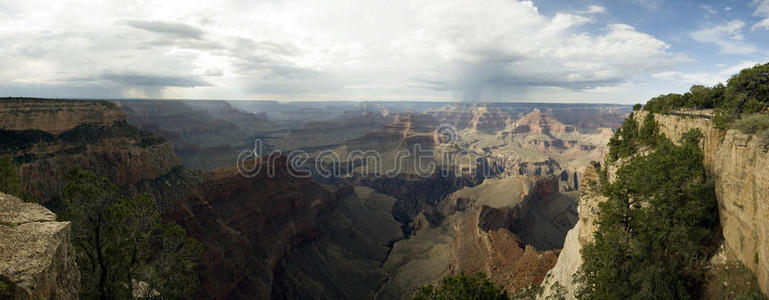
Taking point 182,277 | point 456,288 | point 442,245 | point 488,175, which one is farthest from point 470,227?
point 488,175

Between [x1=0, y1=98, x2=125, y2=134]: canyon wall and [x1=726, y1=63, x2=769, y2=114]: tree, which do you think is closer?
[x1=726, y1=63, x2=769, y2=114]: tree

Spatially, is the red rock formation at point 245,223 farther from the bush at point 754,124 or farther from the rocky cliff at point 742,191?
the bush at point 754,124

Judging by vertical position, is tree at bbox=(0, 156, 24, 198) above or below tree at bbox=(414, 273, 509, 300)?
above

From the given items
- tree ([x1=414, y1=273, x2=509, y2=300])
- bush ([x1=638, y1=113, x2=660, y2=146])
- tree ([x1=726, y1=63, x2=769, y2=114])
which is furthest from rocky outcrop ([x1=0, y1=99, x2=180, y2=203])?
tree ([x1=726, y1=63, x2=769, y2=114])

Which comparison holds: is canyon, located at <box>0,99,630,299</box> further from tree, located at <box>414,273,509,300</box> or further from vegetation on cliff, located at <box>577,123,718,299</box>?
tree, located at <box>414,273,509,300</box>

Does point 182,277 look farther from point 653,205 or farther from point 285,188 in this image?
point 285,188

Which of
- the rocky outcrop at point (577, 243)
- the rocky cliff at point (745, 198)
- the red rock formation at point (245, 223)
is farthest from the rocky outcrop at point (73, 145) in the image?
the rocky cliff at point (745, 198)
